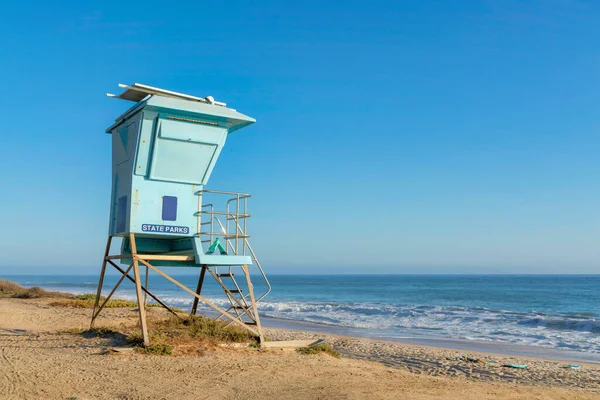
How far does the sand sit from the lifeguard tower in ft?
6.00

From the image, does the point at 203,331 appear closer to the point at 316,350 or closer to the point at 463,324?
the point at 316,350

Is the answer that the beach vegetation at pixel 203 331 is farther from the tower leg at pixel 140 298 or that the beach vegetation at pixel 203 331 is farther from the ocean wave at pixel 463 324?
the ocean wave at pixel 463 324

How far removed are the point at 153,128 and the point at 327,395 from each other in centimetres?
724

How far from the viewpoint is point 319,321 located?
2902 cm

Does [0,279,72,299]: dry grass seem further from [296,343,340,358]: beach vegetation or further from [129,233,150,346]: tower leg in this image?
[296,343,340,358]: beach vegetation

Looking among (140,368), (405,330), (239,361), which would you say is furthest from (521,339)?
(140,368)

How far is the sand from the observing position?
333 inches

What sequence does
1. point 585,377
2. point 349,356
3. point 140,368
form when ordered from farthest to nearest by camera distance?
point 349,356, point 585,377, point 140,368

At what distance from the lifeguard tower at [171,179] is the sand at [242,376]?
1828 mm

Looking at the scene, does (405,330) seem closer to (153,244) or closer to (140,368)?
(153,244)

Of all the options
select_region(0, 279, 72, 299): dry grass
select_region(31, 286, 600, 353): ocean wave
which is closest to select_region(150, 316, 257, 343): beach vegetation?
select_region(31, 286, 600, 353): ocean wave

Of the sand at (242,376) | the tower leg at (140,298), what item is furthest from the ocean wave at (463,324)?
the tower leg at (140,298)

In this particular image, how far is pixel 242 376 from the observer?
9.60 metres

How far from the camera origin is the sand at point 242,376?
8.45 meters
